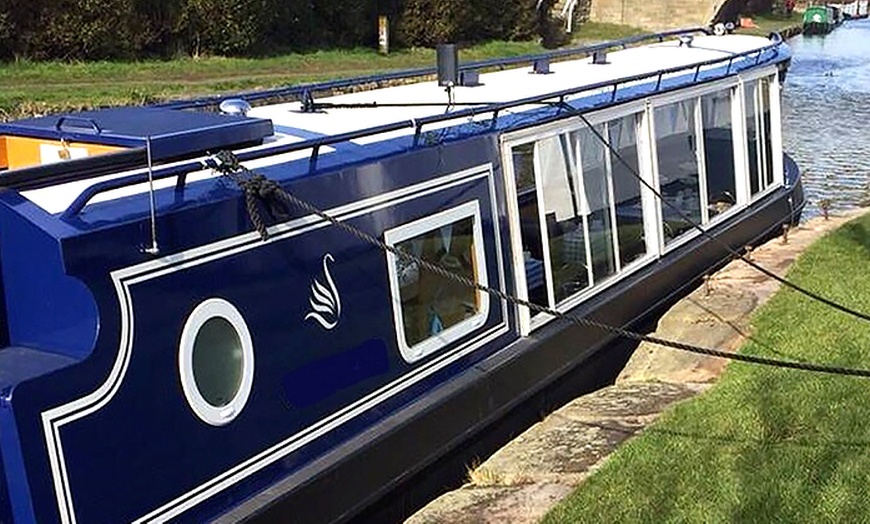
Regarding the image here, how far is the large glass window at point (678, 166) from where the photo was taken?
852 centimetres

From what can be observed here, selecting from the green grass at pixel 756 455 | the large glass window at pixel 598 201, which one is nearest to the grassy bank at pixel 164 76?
the large glass window at pixel 598 201

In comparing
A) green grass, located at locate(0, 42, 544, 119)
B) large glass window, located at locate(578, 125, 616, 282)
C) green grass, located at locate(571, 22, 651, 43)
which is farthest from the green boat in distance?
large glass window, located at locate(578, 125, 616, 282)

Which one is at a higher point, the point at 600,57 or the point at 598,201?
the point at 600,57

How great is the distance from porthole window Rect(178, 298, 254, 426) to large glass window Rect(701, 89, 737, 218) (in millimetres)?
5708

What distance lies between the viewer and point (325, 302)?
16.7 ft

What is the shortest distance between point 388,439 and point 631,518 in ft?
3.90

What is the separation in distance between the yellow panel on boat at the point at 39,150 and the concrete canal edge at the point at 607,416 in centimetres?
231

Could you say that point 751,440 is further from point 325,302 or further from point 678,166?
point 678,166

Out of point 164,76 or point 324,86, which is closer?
point 324,86

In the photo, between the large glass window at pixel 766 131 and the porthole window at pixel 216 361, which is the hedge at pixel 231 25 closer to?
the large glass window at pixel 766 131

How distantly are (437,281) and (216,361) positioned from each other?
1558mm

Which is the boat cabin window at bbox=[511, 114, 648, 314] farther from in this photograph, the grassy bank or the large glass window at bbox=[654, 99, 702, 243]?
the grassy bank

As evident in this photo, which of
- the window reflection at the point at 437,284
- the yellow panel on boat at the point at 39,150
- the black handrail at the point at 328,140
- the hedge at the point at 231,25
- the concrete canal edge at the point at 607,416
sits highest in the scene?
the hedge at the point at 231,25

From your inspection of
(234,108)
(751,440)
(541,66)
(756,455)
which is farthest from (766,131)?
(234,108)
